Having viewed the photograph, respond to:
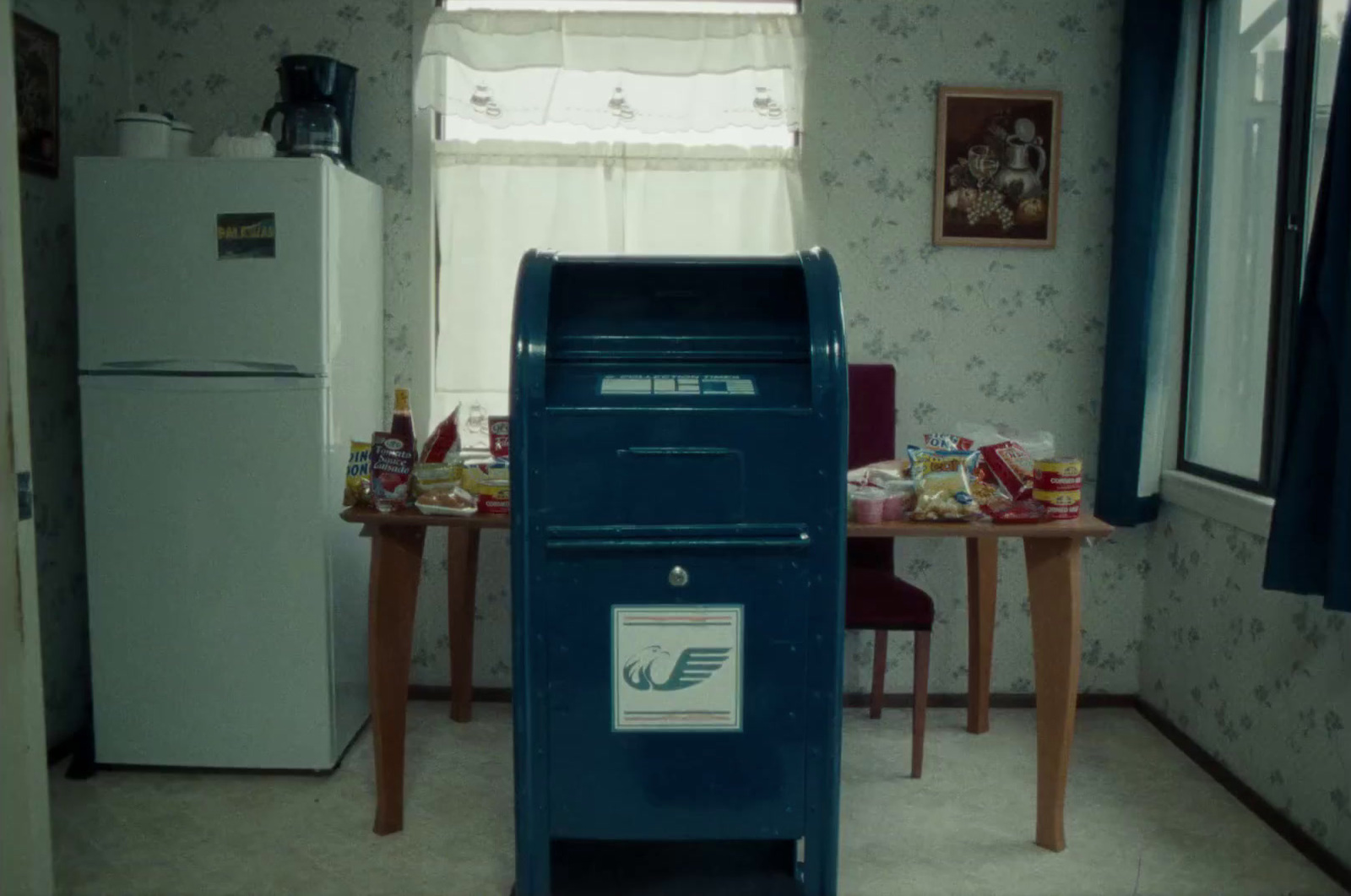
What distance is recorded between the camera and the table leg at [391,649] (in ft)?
8.45

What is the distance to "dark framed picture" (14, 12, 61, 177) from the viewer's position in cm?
288

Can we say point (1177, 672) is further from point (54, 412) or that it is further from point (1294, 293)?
point (54, 412)

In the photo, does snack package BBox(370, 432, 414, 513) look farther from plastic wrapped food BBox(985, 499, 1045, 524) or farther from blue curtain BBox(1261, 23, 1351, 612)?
blue curtain BBox(1261, 23, 1351, 612)

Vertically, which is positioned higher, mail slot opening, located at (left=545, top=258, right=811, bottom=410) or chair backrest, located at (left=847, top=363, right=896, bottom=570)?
mail slot opening, located at (left=545, top=258, right=811, bottom=410)

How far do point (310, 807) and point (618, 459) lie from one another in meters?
1.50

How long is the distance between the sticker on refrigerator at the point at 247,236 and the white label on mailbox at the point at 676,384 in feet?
4.33

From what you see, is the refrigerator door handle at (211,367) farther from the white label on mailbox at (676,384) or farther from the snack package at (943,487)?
the snack package at (943,487)

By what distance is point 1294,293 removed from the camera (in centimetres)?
280

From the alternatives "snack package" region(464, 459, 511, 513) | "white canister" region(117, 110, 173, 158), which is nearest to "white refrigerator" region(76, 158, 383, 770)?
"white canister" region(117, 110, 173, 158)

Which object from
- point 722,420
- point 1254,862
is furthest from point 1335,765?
point 722,420

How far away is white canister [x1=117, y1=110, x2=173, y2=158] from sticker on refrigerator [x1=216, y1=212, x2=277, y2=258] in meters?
0.30

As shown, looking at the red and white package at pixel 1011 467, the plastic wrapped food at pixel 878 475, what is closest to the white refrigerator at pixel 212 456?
the plastic wrapped food at pixel 878 475

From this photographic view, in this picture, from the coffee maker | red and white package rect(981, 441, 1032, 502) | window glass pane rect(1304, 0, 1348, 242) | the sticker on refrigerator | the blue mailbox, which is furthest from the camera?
the coffee maker

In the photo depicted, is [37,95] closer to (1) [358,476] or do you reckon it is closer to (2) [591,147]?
(1) [358,476]
